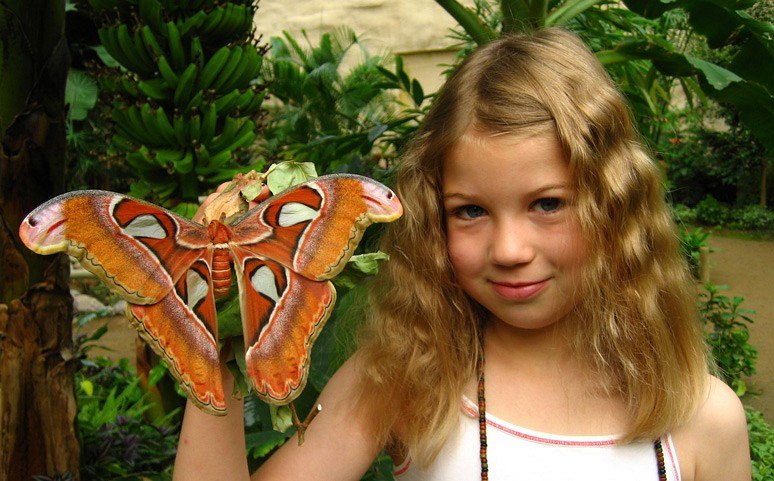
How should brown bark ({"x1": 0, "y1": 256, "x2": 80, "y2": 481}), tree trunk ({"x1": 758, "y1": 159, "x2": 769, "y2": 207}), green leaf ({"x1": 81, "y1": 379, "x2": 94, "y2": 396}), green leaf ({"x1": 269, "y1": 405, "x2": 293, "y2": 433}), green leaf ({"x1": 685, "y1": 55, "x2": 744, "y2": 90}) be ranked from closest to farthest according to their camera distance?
green leaf ({"x1": 269, "y1": 405, "x2": 293, "y2": 433}) → brown bark ({"x1": 0, "y1": 256, "x2": 80, "y2": 481}) → green leaf ({"x1": 685, "y1": 55, "x2": 744, "y2": 90}) → green leaf ({"x1": 81, "y1": 379, "x2": 94, "y2": 396}) → tree trunk ({"x1": 758, "y1": 159, "x2": 769, "y2": 207})

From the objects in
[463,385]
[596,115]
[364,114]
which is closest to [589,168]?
[596,115]

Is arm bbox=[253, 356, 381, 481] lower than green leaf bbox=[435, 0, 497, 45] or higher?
lower

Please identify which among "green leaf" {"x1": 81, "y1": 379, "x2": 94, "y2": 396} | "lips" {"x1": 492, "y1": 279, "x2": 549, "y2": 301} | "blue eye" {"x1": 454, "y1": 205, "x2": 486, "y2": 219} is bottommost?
"green leaf" {"x1": 81, "y1": 379, "x2": 94, "y2": 396}

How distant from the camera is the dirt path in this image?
366cm

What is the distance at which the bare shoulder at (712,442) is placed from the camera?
112cm

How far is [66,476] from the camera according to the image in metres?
1.83

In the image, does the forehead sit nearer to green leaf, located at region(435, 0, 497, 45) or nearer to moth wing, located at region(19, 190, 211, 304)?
moth wing, located at region(19, 190, 211, 304)

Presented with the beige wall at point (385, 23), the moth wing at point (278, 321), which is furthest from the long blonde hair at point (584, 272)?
the beige wall at point (385, 23)

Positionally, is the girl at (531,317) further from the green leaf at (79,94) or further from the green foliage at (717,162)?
the green foliage at (717,162)

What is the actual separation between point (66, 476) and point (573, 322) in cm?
136

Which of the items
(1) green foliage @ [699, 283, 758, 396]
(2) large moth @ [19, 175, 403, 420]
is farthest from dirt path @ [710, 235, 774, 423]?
(2) large moth @ [19, 175, 403, 420]

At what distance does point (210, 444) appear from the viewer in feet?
3.18

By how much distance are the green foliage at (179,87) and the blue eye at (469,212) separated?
4.55 ft

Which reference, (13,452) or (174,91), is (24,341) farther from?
(174,91)
